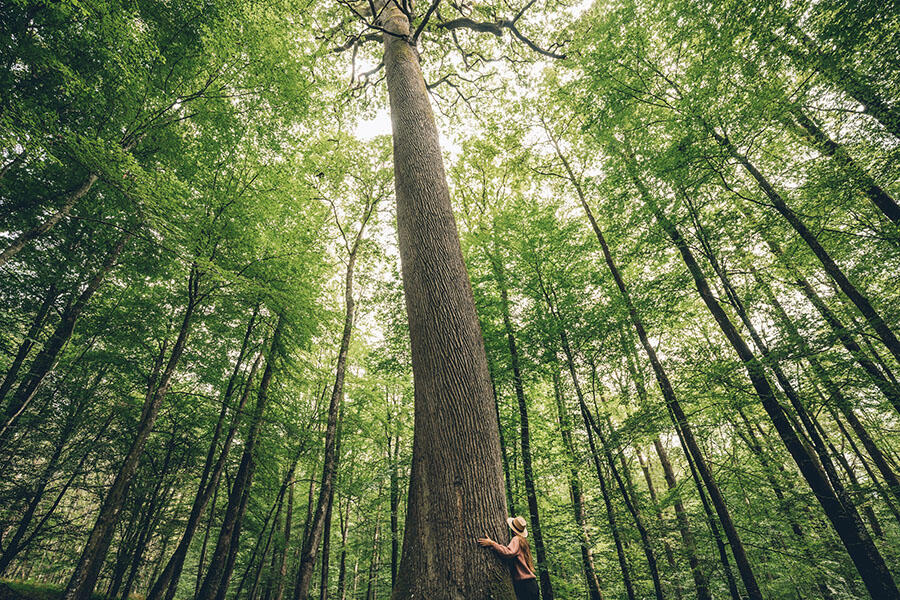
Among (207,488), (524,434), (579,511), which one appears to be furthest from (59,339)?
(579,511)

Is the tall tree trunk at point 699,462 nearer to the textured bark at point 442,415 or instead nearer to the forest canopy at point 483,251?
the forest canopy at point 483,251

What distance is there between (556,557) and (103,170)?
13057 millimetres

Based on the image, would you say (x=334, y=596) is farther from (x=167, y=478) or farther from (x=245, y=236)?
(x=245, y=236)

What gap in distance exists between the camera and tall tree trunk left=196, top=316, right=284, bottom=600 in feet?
29.1

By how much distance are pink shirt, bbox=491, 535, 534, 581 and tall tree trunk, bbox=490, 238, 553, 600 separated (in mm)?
6202

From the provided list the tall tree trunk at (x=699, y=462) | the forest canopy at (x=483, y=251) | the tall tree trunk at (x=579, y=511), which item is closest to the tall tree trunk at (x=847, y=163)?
the forest canopy at (x=483, y=251)

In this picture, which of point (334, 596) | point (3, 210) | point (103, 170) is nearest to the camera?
point (103, 170)

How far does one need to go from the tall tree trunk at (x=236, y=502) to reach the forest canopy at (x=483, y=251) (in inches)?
4.3

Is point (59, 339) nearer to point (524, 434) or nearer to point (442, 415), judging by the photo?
point (442, 415)

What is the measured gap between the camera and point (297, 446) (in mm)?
11531

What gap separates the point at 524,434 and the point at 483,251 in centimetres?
548

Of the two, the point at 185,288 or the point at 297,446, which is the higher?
the point at 185,288

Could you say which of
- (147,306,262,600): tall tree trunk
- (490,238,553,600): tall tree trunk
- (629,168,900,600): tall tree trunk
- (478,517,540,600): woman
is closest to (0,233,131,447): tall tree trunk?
(147,306,262,600): tall tree trunk

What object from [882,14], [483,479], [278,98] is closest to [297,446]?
[278,98]
